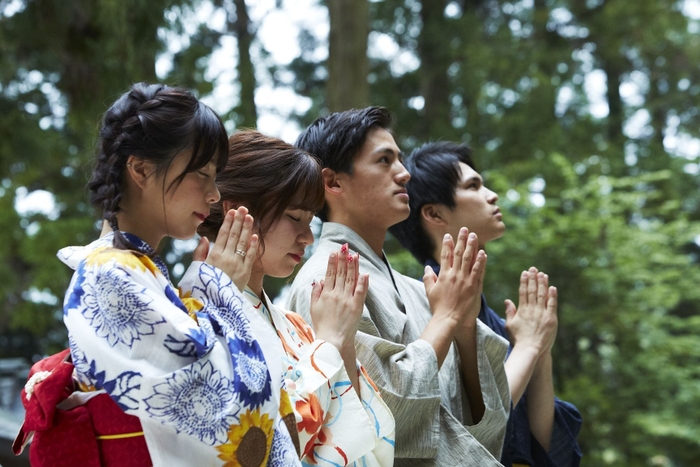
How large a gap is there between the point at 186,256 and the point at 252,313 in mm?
4515

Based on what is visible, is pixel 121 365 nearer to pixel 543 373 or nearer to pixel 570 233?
pixel 543 373

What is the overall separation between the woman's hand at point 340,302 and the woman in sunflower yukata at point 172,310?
10.1 inches

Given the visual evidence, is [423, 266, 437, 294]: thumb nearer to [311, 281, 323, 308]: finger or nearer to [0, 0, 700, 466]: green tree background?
[311, 281, 323, 308]: finger

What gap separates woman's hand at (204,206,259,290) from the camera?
1.71m

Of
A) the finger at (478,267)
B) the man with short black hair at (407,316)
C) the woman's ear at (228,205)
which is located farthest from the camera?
the finger at (478,267)

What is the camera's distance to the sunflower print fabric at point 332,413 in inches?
71.3

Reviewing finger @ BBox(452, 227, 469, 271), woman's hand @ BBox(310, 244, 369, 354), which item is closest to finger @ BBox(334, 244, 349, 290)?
woman's hand @ BBox(310, 244, 369, 354)

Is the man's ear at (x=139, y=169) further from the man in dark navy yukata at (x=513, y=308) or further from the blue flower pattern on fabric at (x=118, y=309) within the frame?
the man in dark navy yukata at (x=513, y=308)

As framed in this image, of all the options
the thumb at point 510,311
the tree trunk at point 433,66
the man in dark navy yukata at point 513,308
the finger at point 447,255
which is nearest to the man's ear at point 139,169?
the finger at point 447,255

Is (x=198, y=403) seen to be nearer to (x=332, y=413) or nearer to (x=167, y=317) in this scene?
(x=167, y=317)

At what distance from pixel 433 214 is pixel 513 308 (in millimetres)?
483

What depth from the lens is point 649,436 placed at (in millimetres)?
6754

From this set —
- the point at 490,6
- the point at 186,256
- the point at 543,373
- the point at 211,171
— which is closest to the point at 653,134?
the point at 490,6

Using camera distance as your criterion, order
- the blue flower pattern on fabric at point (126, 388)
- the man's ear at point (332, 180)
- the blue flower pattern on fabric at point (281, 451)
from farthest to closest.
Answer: the man's ear at point (332, 180) → the blue flower pattern on fabric at point (281, 451) → the blue flower pattern on fabric at point (126, 388)
